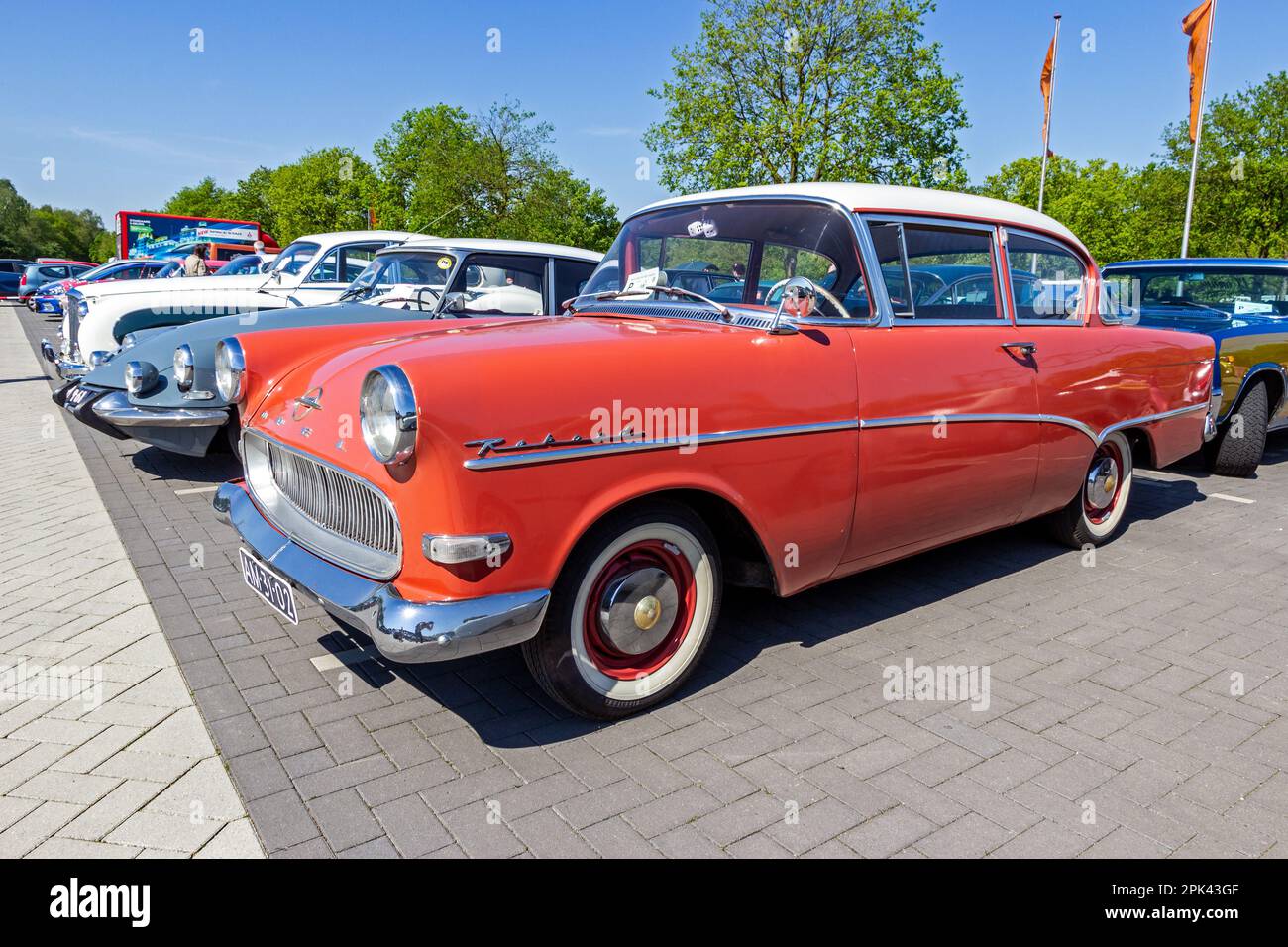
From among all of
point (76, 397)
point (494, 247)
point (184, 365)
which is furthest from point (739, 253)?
point (76, 397)

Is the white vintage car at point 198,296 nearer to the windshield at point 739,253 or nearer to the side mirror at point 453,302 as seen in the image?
the side mirror at point 453,302

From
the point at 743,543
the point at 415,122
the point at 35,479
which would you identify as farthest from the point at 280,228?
the point at 743,543

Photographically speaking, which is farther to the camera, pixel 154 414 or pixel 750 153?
pixel 750 153

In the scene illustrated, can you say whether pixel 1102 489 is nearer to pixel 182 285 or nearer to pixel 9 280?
pixel 182 285

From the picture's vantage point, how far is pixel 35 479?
6168 millimetres

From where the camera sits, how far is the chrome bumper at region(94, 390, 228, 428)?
17.9 feet

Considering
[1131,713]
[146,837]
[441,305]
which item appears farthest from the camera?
[441,305]

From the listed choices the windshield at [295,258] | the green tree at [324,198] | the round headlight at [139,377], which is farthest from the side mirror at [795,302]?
the green tree at [324,198]

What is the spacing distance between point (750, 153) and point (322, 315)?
16.5 metres

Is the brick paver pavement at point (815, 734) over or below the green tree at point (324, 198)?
below

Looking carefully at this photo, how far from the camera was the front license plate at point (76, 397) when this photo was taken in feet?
20.0

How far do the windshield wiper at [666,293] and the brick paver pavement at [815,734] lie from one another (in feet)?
4.52

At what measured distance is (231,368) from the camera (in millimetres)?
3566
